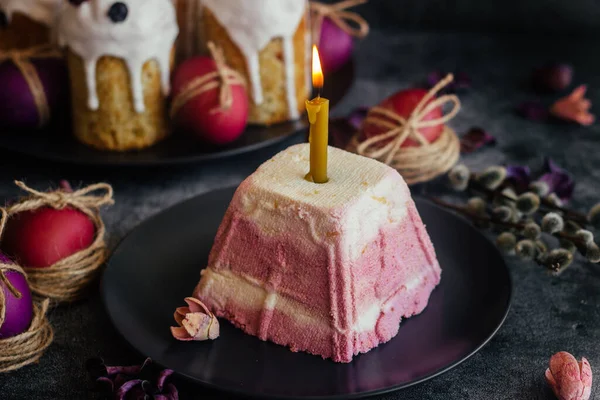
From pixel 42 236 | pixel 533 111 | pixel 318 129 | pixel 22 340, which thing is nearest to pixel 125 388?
pixel 22 340

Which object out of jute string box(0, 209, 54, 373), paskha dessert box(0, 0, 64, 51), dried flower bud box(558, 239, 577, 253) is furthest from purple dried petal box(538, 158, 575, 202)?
paskha dessert box(0, 0, 64, 51)

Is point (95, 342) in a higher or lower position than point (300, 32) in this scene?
lower

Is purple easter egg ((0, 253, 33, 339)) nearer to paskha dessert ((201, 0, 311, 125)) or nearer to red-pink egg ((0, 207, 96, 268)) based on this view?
red-pink egg ((0, 207, 96, 268))

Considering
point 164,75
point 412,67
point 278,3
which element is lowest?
point 412,67

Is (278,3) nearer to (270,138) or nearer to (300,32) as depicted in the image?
(300,32)

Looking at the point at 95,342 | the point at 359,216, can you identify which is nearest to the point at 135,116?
the point at 95,342

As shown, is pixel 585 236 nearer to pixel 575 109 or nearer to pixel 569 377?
pixel 569 377
